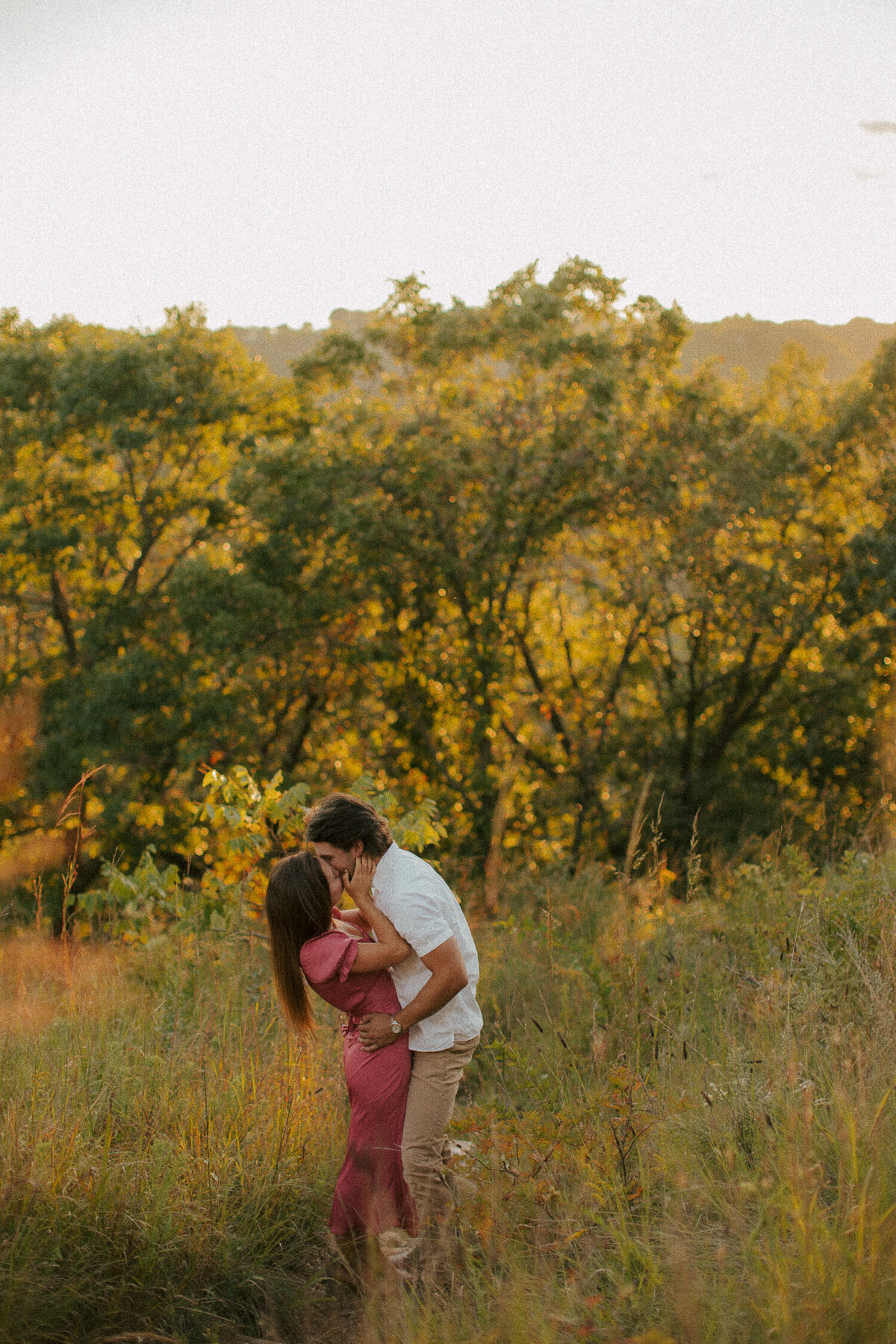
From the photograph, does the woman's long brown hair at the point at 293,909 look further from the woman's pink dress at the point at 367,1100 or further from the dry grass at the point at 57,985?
the dry grass at the point at 57,985

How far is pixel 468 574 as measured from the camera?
12.2m

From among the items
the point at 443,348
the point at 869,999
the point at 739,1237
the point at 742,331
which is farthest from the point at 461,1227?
the point at 742,331

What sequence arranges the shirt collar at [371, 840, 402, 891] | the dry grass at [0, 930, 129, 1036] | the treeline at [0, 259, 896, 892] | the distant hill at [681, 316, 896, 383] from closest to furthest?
the shirt collar at [371, 840, 402, 891], the dry grass at [0, 930, 129, 1036], the treeline at [0, 259, 896, 892], the distant hill at [681, 316, 896, 383]

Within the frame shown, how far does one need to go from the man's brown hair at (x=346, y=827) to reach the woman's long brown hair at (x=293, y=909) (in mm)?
114

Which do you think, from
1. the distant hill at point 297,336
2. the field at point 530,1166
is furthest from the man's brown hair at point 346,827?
the distant hill at point 297,336

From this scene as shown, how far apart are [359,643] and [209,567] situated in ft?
6.86

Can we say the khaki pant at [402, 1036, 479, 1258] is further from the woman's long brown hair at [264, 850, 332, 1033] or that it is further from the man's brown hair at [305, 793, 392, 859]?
the man's brown hair at [305, 793, 392, 859]

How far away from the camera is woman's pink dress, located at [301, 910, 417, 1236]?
119 inches

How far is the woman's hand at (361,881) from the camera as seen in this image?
10.0ft

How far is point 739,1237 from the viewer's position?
233 cm

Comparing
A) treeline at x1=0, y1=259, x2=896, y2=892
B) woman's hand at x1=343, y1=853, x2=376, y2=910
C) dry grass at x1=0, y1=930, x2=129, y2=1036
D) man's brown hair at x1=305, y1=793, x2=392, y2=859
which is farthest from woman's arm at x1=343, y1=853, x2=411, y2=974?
treeline at x1=0, y1=259, x2=896, y2=892

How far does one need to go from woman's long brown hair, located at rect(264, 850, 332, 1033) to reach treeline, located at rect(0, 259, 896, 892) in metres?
8.88

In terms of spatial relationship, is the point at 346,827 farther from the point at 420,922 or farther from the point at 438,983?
the point at 438,983

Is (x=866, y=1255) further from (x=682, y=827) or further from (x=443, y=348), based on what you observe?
(x=443, y=348)
